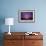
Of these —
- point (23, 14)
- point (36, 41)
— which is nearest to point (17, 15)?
point (23, 14)

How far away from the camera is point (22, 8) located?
15.3 ft

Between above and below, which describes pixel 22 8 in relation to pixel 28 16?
above

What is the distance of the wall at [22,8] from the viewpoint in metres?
4.68

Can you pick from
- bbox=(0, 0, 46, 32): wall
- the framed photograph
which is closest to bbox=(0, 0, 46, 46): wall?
bbox=(0, 0, 46, 32): wall

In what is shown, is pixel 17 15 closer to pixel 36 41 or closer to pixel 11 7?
pixel 11 7

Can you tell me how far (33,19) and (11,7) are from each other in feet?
2.86

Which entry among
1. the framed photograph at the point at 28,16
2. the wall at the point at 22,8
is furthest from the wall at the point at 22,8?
the framed photograph at the point at 28,16

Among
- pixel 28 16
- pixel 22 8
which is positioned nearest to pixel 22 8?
pixel 22 8

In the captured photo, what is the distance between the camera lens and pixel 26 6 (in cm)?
469

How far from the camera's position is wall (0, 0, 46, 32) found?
15.4ft

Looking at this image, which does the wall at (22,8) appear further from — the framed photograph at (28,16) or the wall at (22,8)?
the framed photograph at (28,16)

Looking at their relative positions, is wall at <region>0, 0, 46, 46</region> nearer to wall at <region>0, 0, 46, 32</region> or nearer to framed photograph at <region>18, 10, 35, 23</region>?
wall at <region>0, 0, 46, 32</region>

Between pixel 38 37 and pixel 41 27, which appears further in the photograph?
pixel 41 27

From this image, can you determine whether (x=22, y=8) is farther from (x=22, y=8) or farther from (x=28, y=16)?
(x=28, y=16)
